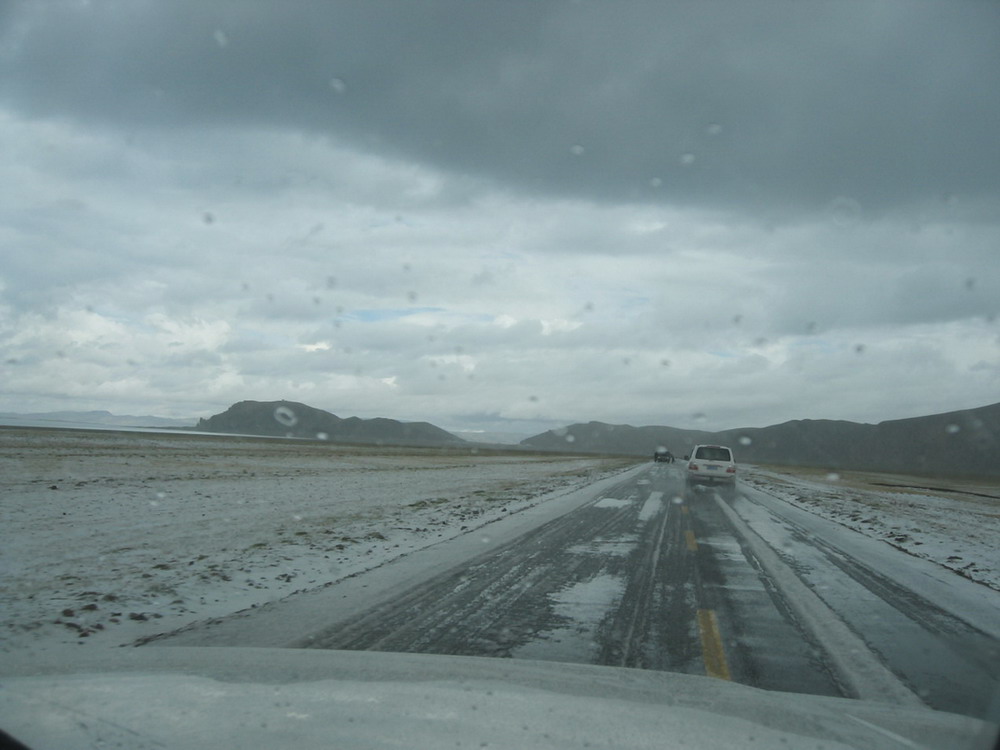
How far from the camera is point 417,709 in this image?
3688mm

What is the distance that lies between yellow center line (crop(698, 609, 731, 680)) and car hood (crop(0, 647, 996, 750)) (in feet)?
2.26

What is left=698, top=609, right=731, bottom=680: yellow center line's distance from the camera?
5.29 m

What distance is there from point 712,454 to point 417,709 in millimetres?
27999

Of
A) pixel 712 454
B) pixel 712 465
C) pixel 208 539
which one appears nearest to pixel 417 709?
pixel 208 539

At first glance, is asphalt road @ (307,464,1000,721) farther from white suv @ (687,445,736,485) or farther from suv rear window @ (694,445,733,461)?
suv rear window @ (694,445,733,461)

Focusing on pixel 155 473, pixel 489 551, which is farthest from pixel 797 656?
pixel 155 473

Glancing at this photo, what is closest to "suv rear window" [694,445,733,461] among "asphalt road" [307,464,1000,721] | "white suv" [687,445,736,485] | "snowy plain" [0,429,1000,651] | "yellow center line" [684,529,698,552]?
"white suv" [687,445,736,485]

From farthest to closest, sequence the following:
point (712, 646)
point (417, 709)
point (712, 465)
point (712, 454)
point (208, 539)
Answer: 1. point (712, 454)
2. point (712, 465)
3. point (208, 539)
4. point (712, 646)
5. point (417, 709)

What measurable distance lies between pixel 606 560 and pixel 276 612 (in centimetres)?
503

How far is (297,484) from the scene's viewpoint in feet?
84.0

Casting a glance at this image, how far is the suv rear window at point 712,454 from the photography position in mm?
29734

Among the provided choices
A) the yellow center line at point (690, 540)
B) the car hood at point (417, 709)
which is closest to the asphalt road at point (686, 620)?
the yellow center line at point (690, 540)

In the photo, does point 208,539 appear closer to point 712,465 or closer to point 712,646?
point 712,646

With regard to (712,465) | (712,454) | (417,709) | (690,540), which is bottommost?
(690,540)
